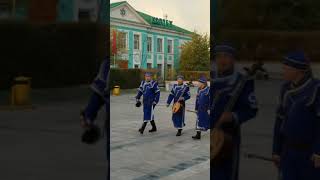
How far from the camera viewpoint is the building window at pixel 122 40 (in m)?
32.5

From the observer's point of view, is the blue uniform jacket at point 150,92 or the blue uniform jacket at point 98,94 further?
the blue uniform jacket at point 150,92

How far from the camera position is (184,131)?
1080 cm

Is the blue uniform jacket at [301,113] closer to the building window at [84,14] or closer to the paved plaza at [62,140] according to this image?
the paved plaza at [62,140]

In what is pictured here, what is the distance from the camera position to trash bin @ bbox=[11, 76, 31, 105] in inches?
156

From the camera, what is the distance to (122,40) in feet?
111

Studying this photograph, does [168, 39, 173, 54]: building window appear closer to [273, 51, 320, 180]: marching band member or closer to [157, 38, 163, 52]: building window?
[157, 38, 163, 52]: building window

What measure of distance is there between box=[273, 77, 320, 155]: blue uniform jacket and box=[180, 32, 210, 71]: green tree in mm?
32911

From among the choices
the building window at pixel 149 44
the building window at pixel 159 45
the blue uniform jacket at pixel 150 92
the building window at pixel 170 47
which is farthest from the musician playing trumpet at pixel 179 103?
the building window at pixel 170 47

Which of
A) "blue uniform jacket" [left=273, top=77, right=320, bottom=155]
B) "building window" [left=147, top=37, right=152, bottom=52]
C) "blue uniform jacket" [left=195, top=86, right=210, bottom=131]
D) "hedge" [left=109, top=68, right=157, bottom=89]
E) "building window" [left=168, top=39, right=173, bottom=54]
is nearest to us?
"blue uniform jacket" [left=273, top=77, right=320, bottom=155]

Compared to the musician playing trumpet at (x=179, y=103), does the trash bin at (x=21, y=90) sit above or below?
above

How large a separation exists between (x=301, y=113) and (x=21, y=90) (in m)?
2.35

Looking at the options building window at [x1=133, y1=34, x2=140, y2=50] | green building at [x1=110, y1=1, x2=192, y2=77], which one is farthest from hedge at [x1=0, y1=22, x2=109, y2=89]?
building window at [x1=133, y1=34, x2=140, y2=50]

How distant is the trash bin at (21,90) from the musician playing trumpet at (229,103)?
63.0 inches

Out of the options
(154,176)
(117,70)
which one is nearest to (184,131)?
(154,176)
